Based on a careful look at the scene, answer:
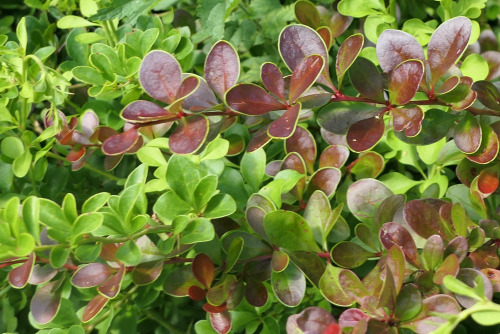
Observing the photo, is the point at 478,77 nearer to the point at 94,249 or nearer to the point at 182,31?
the point at 182,31

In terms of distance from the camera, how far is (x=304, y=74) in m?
0.66

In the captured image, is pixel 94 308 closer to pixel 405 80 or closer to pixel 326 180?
pixel 326 180

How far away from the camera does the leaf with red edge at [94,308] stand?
2.34 feet

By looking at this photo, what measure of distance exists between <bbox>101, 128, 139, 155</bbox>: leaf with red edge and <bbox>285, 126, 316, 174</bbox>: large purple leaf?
23cm

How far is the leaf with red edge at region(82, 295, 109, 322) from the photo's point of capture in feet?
2.34

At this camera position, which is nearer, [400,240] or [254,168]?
[400,240]

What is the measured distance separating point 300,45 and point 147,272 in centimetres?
33

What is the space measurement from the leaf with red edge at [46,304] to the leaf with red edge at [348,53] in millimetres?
427

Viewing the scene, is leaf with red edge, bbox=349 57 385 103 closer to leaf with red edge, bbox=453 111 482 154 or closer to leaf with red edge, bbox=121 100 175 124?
leaf with red edge, bbox=453 111 482 154

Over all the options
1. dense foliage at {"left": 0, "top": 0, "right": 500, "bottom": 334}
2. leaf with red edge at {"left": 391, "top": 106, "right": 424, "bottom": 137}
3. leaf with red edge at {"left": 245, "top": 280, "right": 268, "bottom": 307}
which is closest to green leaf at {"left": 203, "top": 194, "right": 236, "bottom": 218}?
dense foliage at {"left": 0, "top": 0, "right": 500, "bottom": 334}

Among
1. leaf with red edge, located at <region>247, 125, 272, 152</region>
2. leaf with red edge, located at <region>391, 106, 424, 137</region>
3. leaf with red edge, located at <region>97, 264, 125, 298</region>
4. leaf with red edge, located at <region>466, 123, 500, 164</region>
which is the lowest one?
leaf with red edge, located at <region>97, 264, 125, 298</region>

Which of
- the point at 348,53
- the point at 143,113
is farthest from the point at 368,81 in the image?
the point at 143,113

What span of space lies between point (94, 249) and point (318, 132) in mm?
483

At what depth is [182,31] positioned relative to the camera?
99cm
